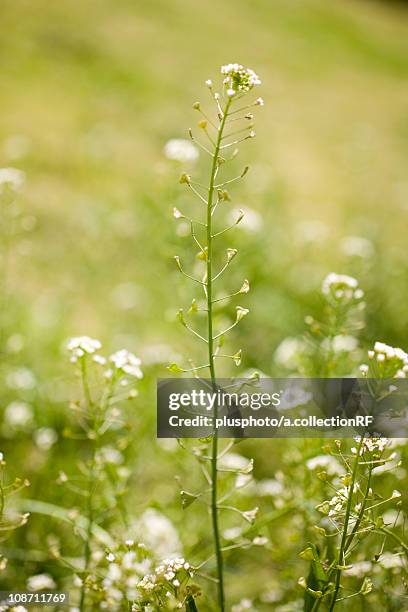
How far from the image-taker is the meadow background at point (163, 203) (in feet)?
7.27

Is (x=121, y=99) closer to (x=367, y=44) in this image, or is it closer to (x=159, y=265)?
(x=159, y=265)

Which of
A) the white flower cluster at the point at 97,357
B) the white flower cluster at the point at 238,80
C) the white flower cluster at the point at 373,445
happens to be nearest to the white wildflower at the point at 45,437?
the white flower cluster at the point at 97,357

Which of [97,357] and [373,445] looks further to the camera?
[97,357]

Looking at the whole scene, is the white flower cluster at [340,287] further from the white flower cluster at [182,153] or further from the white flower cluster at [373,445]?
the white flower cluster at [182,153]

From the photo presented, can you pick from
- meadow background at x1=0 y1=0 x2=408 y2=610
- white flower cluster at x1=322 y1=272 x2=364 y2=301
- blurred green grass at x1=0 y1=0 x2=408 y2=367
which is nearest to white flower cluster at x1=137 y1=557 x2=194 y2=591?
meadow background at x1=0 y1=0 x2=408 y2=610

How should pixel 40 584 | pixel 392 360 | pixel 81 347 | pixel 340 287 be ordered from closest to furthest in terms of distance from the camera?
pixel 392 360, pixel 81 347, pixel 40 584, pixel 340 287

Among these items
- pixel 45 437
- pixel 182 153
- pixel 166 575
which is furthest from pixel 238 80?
pixel 45 437

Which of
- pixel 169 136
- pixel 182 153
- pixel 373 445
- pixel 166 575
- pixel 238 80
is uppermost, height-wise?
pixel 169 136

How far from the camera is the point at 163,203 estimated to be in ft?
8.80

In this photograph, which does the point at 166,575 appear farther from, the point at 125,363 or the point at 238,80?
the point at 238,80

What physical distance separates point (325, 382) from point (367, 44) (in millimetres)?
10787

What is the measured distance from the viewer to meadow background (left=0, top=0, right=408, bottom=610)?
2215mm

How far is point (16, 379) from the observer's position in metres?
2.48

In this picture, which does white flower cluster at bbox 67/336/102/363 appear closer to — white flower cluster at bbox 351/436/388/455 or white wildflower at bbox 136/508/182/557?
white wildflower at bbox 136/508/182/557
